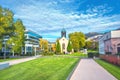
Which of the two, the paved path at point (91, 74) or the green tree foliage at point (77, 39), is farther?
the green tree foliage at point (77, 39)

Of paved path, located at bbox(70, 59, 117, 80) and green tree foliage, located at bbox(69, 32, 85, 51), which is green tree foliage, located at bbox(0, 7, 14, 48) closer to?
paved path, located at bbox(70, 59, 117, 80)

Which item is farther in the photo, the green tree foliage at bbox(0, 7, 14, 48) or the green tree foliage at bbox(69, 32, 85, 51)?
the green tree foliage at bbox(69, 32, 85, 51)

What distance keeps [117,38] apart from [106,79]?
3785 cm

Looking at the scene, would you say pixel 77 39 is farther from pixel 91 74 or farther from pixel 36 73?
pixel 91 74

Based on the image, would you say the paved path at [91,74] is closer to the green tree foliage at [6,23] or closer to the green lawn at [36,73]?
the green lawn at [36,73]

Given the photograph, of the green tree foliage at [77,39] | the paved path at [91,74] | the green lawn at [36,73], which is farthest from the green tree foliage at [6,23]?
the green tree foliage at [77,39]

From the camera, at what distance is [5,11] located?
4391 cm

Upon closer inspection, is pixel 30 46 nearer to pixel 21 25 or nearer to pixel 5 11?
pixel 21 25

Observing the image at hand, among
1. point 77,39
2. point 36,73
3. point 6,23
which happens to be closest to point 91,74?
point 36,73

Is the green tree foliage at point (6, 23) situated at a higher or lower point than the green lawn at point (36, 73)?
higher

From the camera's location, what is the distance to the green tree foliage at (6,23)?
42669 mm

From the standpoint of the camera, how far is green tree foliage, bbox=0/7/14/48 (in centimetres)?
4267

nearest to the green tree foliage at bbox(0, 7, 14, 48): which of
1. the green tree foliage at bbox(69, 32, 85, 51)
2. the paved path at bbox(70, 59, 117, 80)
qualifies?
the paved path at bbox(70, 59, 117, 80)

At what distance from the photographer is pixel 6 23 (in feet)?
142
